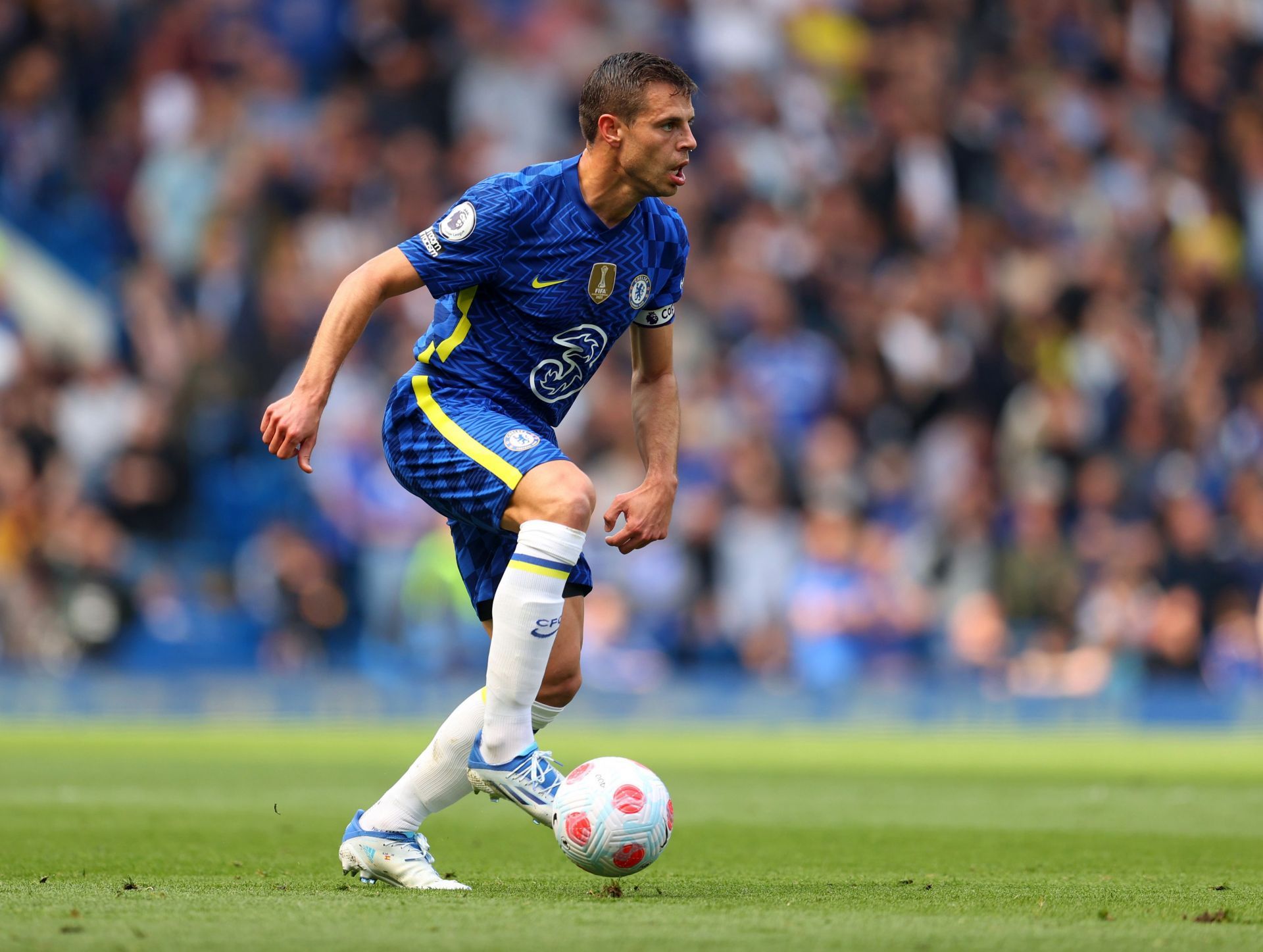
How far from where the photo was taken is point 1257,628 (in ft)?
50.2

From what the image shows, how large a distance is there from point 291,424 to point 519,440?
0.66 metres

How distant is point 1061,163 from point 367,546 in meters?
8.29

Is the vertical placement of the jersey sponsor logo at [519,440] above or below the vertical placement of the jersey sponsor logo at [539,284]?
below

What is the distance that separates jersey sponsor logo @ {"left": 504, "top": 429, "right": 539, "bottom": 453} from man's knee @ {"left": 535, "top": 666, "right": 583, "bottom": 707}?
27.5 inches

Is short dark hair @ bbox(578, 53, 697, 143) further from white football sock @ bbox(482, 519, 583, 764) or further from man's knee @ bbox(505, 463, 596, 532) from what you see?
white football sock @ bbox(482, 519, 583, 764)

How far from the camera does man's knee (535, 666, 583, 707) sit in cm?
547

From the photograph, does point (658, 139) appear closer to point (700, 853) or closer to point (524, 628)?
point (524, 628)

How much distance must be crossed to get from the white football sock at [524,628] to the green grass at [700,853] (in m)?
0.44

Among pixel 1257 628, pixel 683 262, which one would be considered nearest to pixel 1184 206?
pixel 1257 628

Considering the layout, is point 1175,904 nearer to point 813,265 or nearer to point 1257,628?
point 1257,628

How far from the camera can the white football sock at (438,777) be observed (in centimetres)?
546

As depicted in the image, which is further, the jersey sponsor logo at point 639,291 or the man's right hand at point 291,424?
the jersey sponsor logo at point 639,291

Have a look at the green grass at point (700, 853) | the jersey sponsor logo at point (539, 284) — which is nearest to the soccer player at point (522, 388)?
the jersey sponsor logo at point (539, 284)

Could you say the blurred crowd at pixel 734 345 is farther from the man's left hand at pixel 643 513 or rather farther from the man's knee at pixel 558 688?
the man's left hand at pixel 643 513
